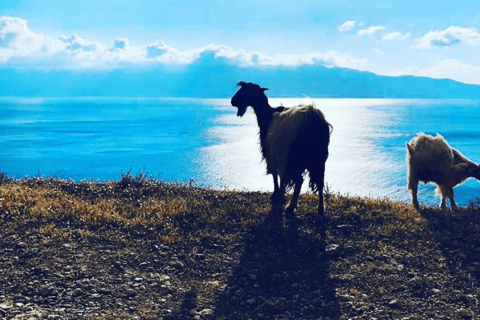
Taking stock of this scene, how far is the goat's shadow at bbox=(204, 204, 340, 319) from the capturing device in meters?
5.46

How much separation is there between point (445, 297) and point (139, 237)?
4999 mm

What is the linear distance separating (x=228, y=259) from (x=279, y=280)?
1.01 metres

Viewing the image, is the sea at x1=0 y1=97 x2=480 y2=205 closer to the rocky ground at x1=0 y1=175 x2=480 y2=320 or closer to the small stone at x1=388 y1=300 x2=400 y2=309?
the rocky ground at x1=0 y1=175 x2=480 y2=320

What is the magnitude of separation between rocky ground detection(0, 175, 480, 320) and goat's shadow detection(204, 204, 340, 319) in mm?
19

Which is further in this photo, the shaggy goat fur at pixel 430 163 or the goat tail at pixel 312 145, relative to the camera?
the shaggy goat fur at pixel 430 163

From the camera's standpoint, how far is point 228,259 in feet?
22.6

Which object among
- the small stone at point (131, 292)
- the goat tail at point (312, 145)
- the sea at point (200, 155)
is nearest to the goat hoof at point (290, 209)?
the goat tail at point (312, 145)

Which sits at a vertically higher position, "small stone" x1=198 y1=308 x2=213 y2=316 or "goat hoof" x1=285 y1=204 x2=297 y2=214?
"goat hoof" x1=285 y1=204 x2=297 y2=214

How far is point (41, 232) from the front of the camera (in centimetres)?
757

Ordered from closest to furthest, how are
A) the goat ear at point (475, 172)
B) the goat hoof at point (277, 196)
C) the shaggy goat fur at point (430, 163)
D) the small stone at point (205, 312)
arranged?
the small stone at point (205, 312) → the goat hoof at point (277, 196) → the shaggy goat fur at point (430, 163) → the goat ear at point (475, 172)

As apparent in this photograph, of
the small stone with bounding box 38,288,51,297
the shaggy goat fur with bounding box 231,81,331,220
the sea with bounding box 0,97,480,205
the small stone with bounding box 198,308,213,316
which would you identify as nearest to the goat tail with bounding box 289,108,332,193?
the shaggy goat fur with bounding box 231,81,331,220

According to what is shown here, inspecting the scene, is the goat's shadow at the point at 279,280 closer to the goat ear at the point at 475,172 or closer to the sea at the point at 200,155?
the goat ear at the point at 475,172

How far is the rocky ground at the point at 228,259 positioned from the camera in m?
5.50

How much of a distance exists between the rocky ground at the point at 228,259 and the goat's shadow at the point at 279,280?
0.02 meters
